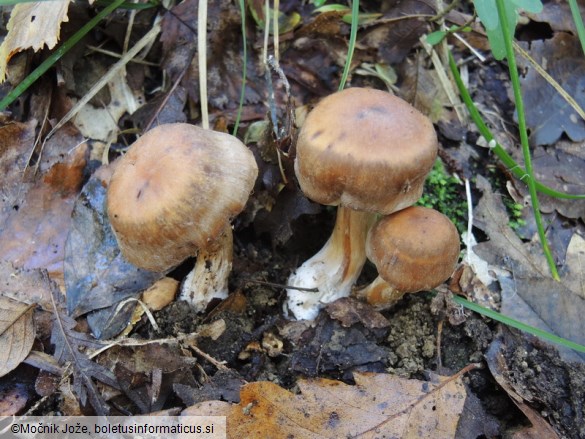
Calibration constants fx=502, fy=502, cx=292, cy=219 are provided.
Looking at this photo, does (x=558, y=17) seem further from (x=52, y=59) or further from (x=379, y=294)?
(x=52, y=59)

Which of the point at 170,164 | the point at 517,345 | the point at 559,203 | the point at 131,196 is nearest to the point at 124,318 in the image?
the point at 131,196

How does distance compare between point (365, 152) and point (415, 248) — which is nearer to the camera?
point (365, 152)

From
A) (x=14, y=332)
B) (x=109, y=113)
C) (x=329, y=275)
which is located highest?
(x=109, y=113)

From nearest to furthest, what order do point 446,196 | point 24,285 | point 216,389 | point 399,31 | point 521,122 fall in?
point 216,389
point 521,122
point 24,285
point 446,196
point 399,31

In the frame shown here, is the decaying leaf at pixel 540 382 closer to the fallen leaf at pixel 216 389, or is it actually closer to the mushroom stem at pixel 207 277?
the fallen leaf at pixel 216 389

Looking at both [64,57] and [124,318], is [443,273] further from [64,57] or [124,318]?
[64,57]

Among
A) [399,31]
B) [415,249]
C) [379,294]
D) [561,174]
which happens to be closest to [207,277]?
[379,294]
